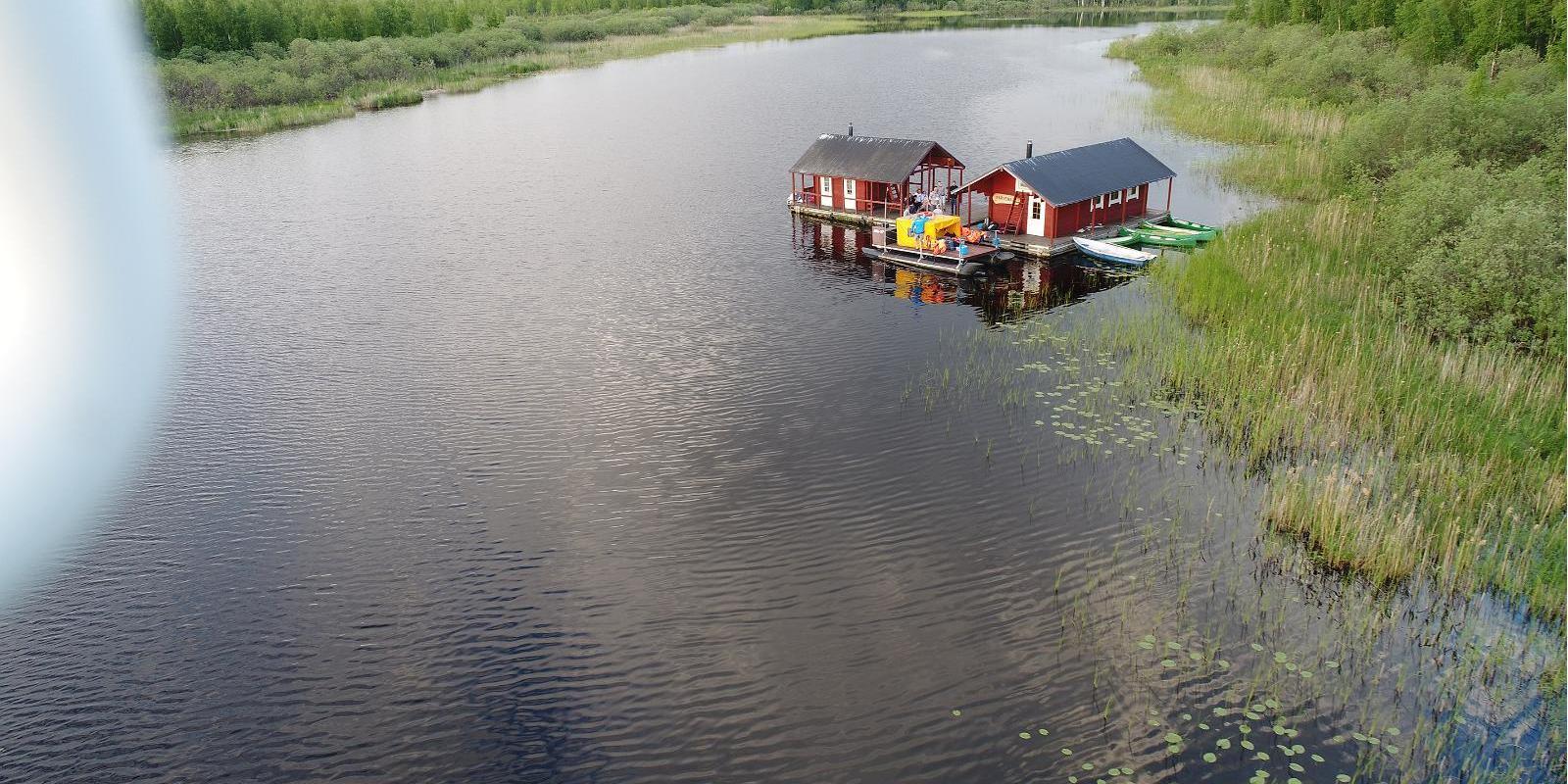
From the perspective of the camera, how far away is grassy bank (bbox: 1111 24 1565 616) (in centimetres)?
2625

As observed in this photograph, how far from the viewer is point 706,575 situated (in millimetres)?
27422

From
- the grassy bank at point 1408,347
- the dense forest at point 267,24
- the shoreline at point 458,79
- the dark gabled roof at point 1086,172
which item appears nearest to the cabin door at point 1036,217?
the dark gabled roof at point 1086,172

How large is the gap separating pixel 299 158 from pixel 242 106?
27.0 m

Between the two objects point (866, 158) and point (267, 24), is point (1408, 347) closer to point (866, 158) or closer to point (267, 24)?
point (866, 158)

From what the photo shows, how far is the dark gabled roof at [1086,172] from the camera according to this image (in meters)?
54.3

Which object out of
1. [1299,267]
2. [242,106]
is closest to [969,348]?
[1299,267]

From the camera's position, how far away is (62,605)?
2694 centimetres

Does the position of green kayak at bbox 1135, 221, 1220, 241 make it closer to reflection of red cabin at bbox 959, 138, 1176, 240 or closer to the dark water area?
reflection of red cabin at bbox 959, 138, 1176, 240

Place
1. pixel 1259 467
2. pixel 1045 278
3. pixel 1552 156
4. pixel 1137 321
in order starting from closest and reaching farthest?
1. pixel 1259 467
2. pixel 1137 321
3. pixel 1552 156
4. pixel 1045 278

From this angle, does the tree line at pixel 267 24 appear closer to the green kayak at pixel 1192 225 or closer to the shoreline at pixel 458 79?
the shoreline at pixel 458 79

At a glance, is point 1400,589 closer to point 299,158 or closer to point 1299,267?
point 1299,267

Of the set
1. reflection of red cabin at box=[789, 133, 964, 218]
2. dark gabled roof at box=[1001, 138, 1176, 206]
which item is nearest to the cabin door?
dark gabled roof at box=[1001, 138, 1176, 206]

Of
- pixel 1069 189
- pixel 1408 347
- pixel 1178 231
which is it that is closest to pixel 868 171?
pixel 1069 189

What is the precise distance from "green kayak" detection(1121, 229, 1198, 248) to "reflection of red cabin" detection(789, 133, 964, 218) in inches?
467
